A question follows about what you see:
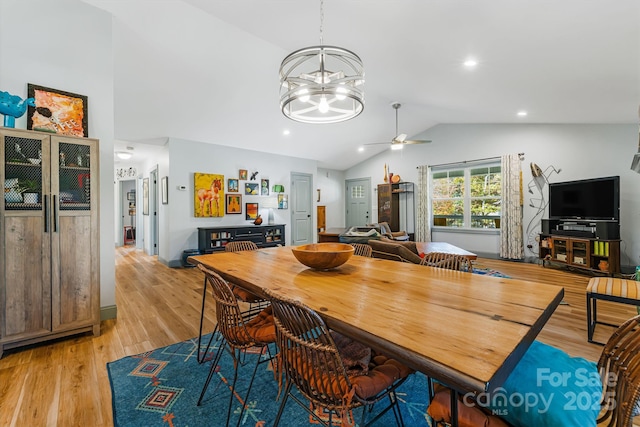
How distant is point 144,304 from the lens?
343 centimetres

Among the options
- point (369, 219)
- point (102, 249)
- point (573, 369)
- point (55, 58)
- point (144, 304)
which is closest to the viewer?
point (573, 369)

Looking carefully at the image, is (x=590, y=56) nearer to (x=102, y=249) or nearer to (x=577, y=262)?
(x=577, y=262)

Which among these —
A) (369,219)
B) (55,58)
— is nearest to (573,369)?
(55,58)

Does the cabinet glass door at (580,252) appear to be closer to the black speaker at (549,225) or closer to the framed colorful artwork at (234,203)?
the black speaker at (549,225)

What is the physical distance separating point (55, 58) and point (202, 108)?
86.3 inches

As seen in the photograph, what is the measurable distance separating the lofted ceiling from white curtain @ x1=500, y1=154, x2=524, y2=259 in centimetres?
95

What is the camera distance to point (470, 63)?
3215mm

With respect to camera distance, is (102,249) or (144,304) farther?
(144,304)

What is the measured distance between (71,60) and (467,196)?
762 centimetres

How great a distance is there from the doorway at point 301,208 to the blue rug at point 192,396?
559 centimetres

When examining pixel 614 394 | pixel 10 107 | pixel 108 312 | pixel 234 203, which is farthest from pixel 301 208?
pixel 614 394

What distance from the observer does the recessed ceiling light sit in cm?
314

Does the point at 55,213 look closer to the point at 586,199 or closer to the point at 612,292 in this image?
the point at 612,292

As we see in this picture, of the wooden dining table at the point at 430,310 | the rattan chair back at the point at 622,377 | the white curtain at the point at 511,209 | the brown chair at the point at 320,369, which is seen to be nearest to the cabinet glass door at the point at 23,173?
the wooden dining table at the point at 430,310
